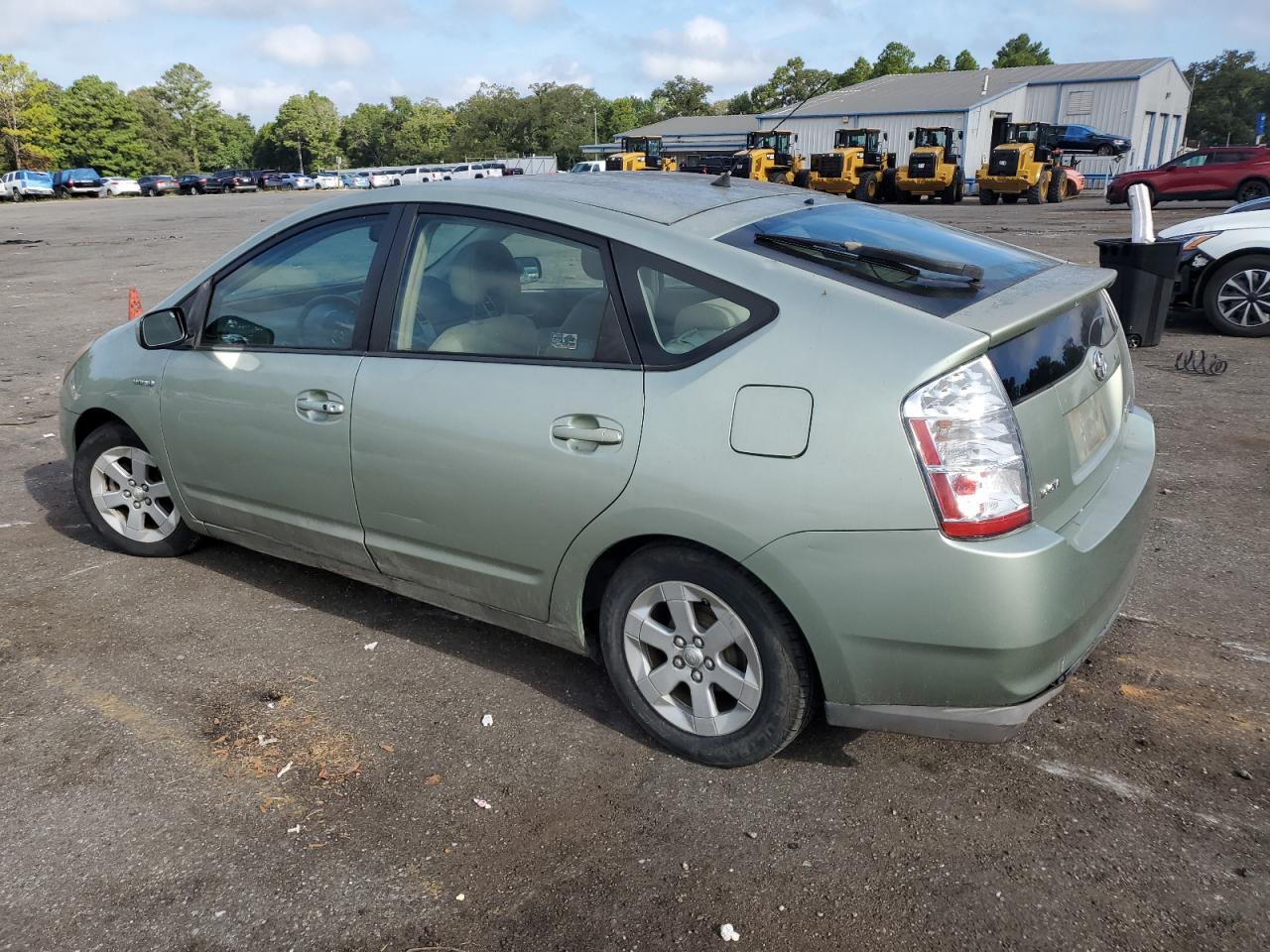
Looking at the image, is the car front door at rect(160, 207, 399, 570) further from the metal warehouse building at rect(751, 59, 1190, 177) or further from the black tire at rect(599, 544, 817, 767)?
the metal warehouse building at rect(751, 59, 1190, 177)

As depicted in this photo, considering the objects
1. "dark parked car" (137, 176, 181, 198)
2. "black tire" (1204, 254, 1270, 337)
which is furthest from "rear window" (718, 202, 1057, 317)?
"dark parked car" (137, 176, 181, 198)

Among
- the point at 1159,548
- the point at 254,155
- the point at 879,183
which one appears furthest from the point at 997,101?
the point at 254,155

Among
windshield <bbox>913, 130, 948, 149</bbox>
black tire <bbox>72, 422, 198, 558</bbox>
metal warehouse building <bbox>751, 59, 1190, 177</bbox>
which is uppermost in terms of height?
metal warehouse building <bbox>751, 59, 1190, 177</bbox>

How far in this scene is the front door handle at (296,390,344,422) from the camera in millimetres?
3432

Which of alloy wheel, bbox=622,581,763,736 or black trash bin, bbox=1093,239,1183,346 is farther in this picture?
black trash bin, bbox=1093,239,1183,346

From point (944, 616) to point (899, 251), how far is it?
1.28 m

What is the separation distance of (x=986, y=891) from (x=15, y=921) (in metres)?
2.40

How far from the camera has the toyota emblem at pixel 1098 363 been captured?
9.57 feet

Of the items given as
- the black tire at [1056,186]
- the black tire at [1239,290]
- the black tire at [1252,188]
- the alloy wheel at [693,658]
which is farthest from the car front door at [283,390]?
the black tire at [1056,186]

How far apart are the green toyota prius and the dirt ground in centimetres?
30

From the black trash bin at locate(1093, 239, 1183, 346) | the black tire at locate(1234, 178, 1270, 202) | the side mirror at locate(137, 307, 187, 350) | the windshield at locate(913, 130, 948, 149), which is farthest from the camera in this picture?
the windshield at locate(913, 130, 948, 149)

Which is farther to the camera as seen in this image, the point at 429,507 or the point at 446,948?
the point at 429,507

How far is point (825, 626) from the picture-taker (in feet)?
8.35

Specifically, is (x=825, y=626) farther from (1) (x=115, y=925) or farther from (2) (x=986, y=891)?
(1) (x=115, y=925)
